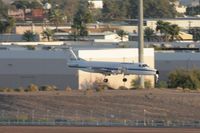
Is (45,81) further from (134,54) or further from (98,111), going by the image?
(98,111)

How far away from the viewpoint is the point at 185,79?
271 ft

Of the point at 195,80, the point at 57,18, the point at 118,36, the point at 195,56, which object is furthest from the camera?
the point at 57,18

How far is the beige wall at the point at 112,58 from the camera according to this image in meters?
83.0

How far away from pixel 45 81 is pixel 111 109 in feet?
68.6

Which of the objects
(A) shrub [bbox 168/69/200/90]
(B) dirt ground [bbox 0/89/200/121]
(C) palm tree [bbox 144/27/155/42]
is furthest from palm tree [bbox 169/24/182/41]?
(B) dirt ground [bbox 0/89/200/121]

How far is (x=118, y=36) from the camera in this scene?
508 ft

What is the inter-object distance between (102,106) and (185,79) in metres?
21.0

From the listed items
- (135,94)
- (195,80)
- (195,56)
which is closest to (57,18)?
(195,56)

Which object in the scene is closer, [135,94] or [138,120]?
[138,120]

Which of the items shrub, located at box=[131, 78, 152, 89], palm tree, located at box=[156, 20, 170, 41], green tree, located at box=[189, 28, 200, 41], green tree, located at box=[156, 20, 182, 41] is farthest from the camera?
green tree, located at box=[189, 28, 200, 41]

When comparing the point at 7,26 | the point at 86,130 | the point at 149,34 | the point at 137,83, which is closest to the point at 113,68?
the point at 137,83

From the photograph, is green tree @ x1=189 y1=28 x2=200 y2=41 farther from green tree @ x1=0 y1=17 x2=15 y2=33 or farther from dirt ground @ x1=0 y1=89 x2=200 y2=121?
dirt ground @ x1=0 y1=89 x2=200 y2=121

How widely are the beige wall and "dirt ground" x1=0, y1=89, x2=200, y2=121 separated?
51.8ft

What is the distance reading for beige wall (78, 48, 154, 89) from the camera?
83.0 m
